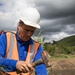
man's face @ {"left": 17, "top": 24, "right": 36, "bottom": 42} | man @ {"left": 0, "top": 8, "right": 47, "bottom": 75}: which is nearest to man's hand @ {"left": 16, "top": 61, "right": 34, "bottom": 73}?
man @ {"left": 0, "top": 8, "right": 47, "bottom": 75}

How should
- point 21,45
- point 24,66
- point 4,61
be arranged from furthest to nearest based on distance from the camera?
point 21,45
point 4,61
point 24,66

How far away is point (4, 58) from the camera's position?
162 inches

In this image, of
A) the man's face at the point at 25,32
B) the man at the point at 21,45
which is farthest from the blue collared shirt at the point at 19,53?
the man's face at the point at 25,32

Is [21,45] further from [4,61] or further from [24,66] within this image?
[24,66]

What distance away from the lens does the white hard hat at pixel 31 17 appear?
4214 mm

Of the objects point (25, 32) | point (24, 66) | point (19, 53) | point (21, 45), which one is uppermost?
point (25, 32)

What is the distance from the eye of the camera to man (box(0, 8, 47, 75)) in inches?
164

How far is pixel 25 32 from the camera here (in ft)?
13.9

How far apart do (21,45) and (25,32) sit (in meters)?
0.32

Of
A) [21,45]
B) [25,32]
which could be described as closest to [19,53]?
[21,45]

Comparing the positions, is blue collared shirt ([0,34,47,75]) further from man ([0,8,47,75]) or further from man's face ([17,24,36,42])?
man's face ([17,24,36,42])

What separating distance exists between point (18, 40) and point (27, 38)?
19 centimetres

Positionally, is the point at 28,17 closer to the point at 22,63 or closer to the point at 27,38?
the point at 27,38

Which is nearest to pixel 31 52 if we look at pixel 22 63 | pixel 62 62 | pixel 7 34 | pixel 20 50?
pixel 20 50
